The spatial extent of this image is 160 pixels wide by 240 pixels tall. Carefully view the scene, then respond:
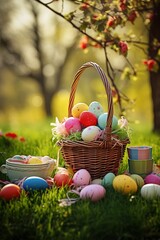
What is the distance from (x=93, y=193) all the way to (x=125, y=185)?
0.28 m

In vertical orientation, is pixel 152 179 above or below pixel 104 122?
below

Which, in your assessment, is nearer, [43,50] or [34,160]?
[34,160]

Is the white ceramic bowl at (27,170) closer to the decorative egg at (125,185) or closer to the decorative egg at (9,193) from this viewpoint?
the decorative egg at (9,193)

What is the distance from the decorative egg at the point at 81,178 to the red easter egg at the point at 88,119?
15.9 inches

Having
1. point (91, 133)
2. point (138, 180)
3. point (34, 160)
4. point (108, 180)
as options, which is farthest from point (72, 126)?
point (138, 180)

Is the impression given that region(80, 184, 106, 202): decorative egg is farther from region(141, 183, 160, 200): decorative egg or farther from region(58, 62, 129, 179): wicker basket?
region(58, 62, 129, 179): wicker basket

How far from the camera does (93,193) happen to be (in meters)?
2.67

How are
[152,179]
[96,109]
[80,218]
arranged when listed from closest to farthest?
[80,218], [152,179], [96,109]

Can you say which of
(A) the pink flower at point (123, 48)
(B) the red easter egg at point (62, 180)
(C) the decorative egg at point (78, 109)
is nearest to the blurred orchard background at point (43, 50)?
(A) the pink flower at point (123, 48)

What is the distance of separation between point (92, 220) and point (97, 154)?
0.80 m

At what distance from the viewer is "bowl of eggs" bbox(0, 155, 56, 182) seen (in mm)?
3098

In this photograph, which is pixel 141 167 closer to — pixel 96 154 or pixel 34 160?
pixel 96 154

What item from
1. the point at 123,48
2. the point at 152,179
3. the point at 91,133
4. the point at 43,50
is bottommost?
the point at 43,50

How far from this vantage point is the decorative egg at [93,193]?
8.76 feet
